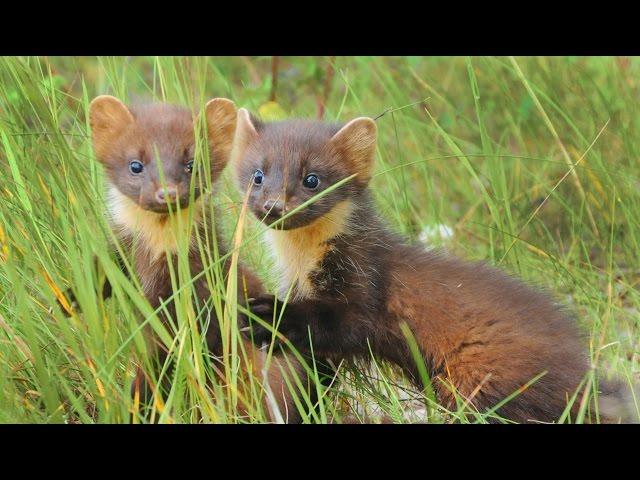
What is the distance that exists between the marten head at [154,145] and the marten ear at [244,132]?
25 cm

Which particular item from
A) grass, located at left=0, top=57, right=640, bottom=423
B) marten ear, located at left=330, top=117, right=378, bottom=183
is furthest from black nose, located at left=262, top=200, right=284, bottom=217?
marten ear, located at left=330, top=117, right=378, bottom=183

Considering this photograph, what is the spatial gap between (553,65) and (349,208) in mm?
3217

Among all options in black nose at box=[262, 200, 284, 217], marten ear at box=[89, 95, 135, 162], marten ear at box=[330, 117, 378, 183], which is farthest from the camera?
marten ear at box=[330, 117, 378, 183]

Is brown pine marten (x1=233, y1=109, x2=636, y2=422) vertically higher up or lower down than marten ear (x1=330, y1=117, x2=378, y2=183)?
lower down

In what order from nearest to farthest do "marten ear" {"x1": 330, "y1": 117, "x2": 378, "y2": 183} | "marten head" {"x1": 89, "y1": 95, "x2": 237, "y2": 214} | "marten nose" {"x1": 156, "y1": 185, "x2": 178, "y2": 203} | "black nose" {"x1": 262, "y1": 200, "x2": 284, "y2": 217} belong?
"marten nose" {"x1": 156, "y1": 185, "x2": 178, "y2": 203}, "marten head" {"x1": 89, "y1": 95, "x2": 237, "y2": 214}, "black nose" {"x1": 262, "y1": 200, "x2": 284, "y2": 217}, "marten ear" {"x1": 330, "y1": 117, "x2": 378, "y2": 183}

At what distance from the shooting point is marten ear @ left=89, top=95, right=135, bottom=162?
17.0 feet

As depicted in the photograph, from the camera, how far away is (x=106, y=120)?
524 centimetres

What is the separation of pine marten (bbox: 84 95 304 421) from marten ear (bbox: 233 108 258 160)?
0.82 ft

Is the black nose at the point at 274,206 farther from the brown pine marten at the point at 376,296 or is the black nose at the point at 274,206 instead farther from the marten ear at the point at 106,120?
the marten ear at the point at 106,120

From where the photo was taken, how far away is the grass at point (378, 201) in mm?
4438

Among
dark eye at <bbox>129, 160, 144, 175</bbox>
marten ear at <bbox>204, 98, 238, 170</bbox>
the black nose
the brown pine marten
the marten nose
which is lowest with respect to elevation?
the brown pine marten

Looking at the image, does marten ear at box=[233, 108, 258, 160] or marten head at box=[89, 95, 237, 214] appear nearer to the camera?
marten head at box=[89, 95, 237, 214]

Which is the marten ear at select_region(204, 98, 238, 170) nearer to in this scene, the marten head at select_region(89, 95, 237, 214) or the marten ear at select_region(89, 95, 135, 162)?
the marten head at select_region(89, 95, 237, 214)

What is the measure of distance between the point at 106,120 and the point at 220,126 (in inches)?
22.9
